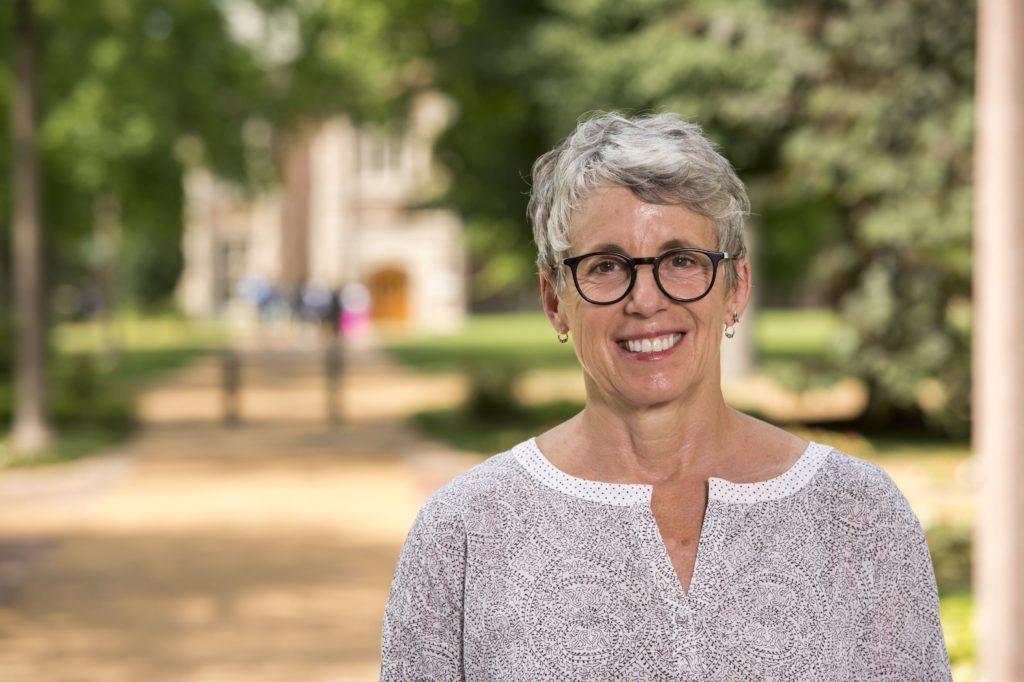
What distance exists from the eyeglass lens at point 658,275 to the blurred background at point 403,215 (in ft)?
15.9

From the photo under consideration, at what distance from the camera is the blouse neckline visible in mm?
2148

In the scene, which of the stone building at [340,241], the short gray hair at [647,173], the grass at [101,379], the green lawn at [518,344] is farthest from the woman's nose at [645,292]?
the stone building at [340,241]

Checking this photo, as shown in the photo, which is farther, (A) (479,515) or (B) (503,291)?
(B) (503,291)

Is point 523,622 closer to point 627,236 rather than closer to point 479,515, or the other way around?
point 479,515

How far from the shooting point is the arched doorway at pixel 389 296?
56938 mm

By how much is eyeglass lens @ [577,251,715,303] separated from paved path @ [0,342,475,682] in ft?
17.3

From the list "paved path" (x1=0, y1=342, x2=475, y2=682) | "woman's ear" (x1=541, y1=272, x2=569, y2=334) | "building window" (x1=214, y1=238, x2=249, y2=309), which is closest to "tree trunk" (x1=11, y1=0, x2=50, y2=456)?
"paved path" (x1=0, y1=342, x2=475, y2=682)

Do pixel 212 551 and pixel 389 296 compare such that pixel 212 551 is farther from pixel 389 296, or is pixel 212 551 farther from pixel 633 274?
pixel 389 296

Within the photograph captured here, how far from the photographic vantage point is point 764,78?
15.5 meters

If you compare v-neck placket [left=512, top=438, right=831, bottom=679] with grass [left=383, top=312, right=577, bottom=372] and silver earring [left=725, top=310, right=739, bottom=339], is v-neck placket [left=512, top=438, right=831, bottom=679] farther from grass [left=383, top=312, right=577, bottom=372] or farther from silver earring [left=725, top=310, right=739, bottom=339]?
grass [left=383, top=312, right=577, bottom=372]

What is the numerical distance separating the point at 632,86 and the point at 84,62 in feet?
25.2

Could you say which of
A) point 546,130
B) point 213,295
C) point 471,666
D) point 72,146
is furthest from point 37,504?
point 213,295

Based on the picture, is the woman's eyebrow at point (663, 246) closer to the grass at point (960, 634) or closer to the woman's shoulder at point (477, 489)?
the woman's shoulder at point (477, 489)

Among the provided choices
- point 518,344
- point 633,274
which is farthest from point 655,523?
point 518,344
